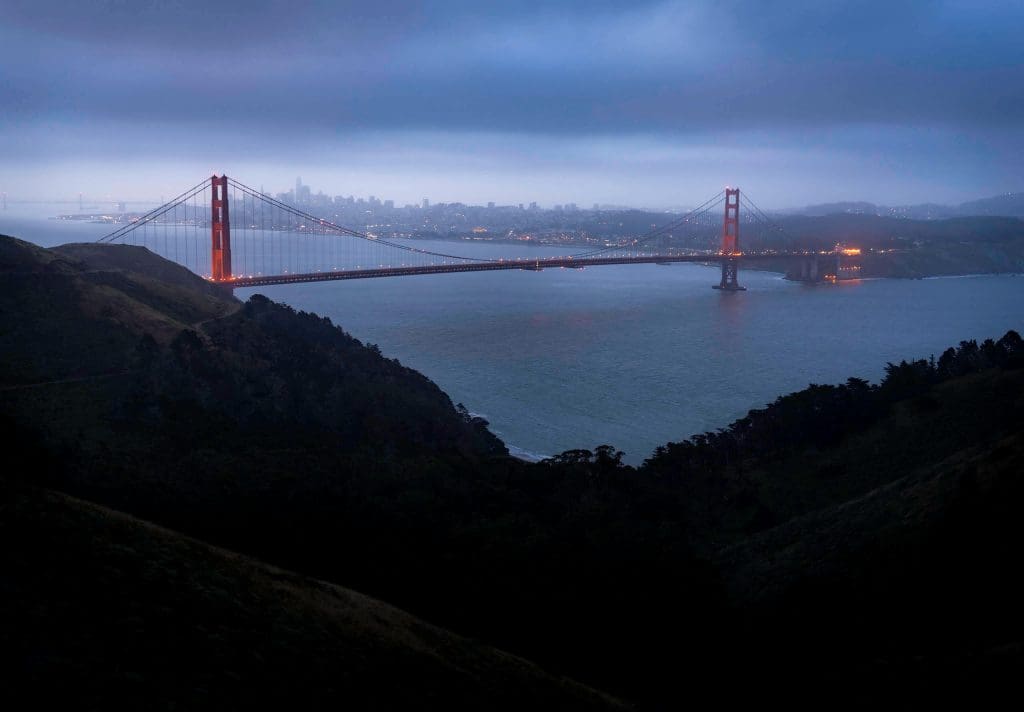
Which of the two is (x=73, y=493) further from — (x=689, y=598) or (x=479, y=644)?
(x=689, y=598)

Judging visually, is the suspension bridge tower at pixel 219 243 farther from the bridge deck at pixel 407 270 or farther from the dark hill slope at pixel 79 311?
the dark hill slope at pixel 79 311

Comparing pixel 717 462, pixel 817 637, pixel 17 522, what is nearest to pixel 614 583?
pixel 817 637

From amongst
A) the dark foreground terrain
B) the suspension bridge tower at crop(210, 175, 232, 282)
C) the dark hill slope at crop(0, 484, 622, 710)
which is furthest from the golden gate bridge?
the dark hill slope at crop(0, 484, 622, 710)

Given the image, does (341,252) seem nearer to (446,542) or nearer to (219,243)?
(219,243)

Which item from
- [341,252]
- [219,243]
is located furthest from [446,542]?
[341,252]

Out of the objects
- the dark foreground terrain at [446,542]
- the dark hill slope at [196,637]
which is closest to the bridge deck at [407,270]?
the dark foreground terrain at [446,542]

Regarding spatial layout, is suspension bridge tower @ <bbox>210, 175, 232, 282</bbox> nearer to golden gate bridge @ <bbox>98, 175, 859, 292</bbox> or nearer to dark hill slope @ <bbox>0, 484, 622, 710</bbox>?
golden gate bridge @ <bbox>98, 175, 859, 292</bbox>
